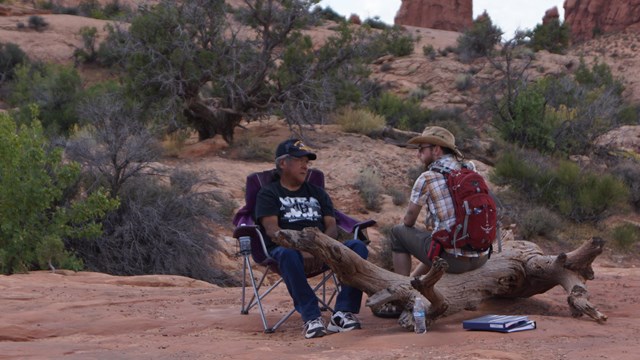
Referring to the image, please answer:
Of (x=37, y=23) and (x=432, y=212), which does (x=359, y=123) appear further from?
(x=37, y=23)

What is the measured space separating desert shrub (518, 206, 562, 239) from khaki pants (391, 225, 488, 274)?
27.5ft

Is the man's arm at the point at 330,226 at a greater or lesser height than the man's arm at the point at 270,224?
lesser

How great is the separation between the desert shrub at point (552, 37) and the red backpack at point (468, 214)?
4070 cm

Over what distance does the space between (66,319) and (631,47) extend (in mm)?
42870

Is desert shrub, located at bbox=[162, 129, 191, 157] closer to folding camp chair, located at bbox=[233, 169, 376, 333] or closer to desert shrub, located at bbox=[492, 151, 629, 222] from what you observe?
desert shrub, located at bbox=[492, 151, 629, 222]

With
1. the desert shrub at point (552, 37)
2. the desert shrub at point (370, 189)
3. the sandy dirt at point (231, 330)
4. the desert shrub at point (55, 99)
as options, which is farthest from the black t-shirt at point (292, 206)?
the desert shrub at point (552, 37)

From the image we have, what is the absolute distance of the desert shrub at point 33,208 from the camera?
29.3 feet

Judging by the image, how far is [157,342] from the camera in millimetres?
5344

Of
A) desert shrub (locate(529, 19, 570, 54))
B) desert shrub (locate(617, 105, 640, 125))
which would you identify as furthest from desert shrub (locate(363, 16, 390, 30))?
desert shrub (locate(617, 105, 640, 125))

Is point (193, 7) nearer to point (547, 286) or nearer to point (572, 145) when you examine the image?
point (572, 145)

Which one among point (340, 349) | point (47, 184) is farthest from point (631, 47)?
point (340, 349)

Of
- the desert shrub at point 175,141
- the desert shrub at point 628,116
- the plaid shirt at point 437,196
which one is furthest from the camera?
the desert shrub at point 628,116

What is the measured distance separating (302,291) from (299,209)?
30.8 inches

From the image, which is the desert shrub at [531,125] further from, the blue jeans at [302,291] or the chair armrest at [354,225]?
the blue jeans at [302,291]
